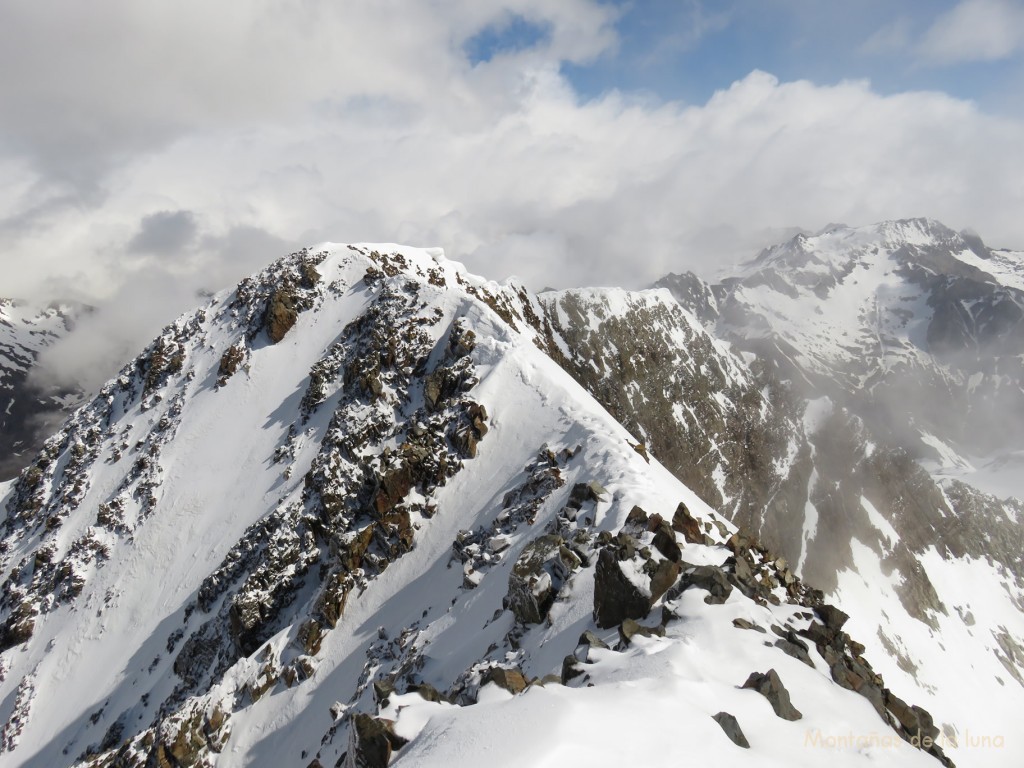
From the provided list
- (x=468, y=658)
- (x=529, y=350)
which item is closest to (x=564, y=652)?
(x=468, y=658)

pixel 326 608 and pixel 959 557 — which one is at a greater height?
pixel 326 608

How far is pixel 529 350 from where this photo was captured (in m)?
47.1

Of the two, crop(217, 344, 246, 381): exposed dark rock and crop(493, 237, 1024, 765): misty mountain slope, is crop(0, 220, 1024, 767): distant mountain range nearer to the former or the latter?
crop(217, 344, 246, 381): exposed dark rock

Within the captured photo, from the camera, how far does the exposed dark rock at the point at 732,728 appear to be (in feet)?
39.0

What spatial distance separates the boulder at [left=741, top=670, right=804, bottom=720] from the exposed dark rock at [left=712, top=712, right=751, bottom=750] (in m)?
2.07

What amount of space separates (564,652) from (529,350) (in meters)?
31.3

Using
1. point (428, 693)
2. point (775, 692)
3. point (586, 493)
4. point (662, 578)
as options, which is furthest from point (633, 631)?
point (586, 493)

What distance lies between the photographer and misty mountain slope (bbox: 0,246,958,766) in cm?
1452

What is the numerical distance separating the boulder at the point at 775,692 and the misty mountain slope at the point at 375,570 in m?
0.06

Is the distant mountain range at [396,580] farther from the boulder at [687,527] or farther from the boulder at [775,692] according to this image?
the boulder at [687,527]

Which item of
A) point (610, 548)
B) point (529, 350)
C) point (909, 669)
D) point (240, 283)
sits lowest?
point (909, 669)

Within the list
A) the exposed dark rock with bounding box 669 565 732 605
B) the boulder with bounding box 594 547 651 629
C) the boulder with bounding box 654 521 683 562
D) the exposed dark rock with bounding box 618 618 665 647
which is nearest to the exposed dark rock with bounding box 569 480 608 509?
the boulder with bounding box 654 521 683 562

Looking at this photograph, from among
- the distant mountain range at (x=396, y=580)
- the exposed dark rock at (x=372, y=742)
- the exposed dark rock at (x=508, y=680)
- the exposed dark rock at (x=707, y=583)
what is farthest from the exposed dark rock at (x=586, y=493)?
the exposed dark rock at (x=372, y=742)

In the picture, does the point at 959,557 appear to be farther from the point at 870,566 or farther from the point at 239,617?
the point at 239,617
